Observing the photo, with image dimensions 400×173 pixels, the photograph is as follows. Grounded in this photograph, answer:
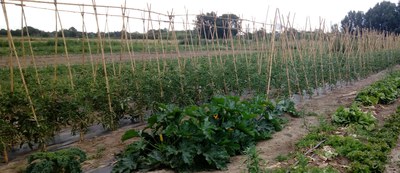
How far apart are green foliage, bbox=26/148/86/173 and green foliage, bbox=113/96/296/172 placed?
1.81 ft

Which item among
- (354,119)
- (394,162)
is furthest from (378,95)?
(394,162)

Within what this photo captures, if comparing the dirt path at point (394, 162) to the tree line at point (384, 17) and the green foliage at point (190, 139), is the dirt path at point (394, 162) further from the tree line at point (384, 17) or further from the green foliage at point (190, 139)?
the tree line at point (384, 17)

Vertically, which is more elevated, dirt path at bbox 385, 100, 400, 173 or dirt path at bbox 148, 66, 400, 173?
dirt path at bbox 148, 66, 400, 173

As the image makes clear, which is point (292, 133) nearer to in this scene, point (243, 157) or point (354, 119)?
point (354, 119)

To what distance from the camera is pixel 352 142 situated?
4.92 m

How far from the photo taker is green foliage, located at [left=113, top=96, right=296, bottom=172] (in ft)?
14.1

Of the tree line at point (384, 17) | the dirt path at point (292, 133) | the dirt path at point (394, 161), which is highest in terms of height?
the tree line at point (384, 17)

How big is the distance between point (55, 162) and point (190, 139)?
165cm

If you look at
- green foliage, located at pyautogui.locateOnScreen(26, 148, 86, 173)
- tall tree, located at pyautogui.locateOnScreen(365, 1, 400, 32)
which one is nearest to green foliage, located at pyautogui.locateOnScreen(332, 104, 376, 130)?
green foliage, located at pyautogui.locateOnScreen(26, 148, 86, 173)

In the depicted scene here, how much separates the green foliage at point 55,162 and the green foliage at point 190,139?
0.55 m

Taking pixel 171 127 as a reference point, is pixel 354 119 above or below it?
below

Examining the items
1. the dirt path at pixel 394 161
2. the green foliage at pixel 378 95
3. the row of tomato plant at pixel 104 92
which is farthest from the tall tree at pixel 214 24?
the dirt path at pixel 394 161

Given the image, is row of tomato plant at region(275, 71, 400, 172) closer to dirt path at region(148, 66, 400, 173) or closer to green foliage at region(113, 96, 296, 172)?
dirt path at region(148, 66, 400, 173)

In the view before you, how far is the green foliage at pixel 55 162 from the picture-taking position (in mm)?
3639
